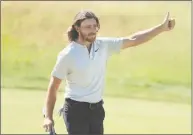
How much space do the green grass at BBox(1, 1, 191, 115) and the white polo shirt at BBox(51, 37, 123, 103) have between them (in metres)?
4.49

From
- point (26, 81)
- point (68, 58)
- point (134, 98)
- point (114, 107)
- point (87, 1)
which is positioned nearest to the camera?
point (68, 58)

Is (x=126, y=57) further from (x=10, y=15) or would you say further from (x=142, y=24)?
(x=10, y=15)

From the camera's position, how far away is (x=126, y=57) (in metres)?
8.83

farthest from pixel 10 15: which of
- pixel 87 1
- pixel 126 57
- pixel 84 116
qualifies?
pixel 84 116

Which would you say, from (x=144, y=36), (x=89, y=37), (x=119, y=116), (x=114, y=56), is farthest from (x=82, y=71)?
(x=114, y=56)

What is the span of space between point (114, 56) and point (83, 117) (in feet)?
18.7

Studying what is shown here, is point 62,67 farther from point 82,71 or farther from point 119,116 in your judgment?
point 119,116

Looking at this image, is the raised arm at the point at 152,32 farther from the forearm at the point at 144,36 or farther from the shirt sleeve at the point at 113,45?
the shirt sleeve at the point at 113,45

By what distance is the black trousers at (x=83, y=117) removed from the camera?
324 cm

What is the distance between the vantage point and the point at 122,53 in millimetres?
8922

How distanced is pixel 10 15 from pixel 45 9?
23.3 inches

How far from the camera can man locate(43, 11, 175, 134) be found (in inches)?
125

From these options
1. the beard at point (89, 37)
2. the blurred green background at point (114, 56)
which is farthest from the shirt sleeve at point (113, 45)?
the blurred green background at point (114, 56)

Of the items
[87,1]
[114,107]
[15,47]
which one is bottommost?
[114,107]
